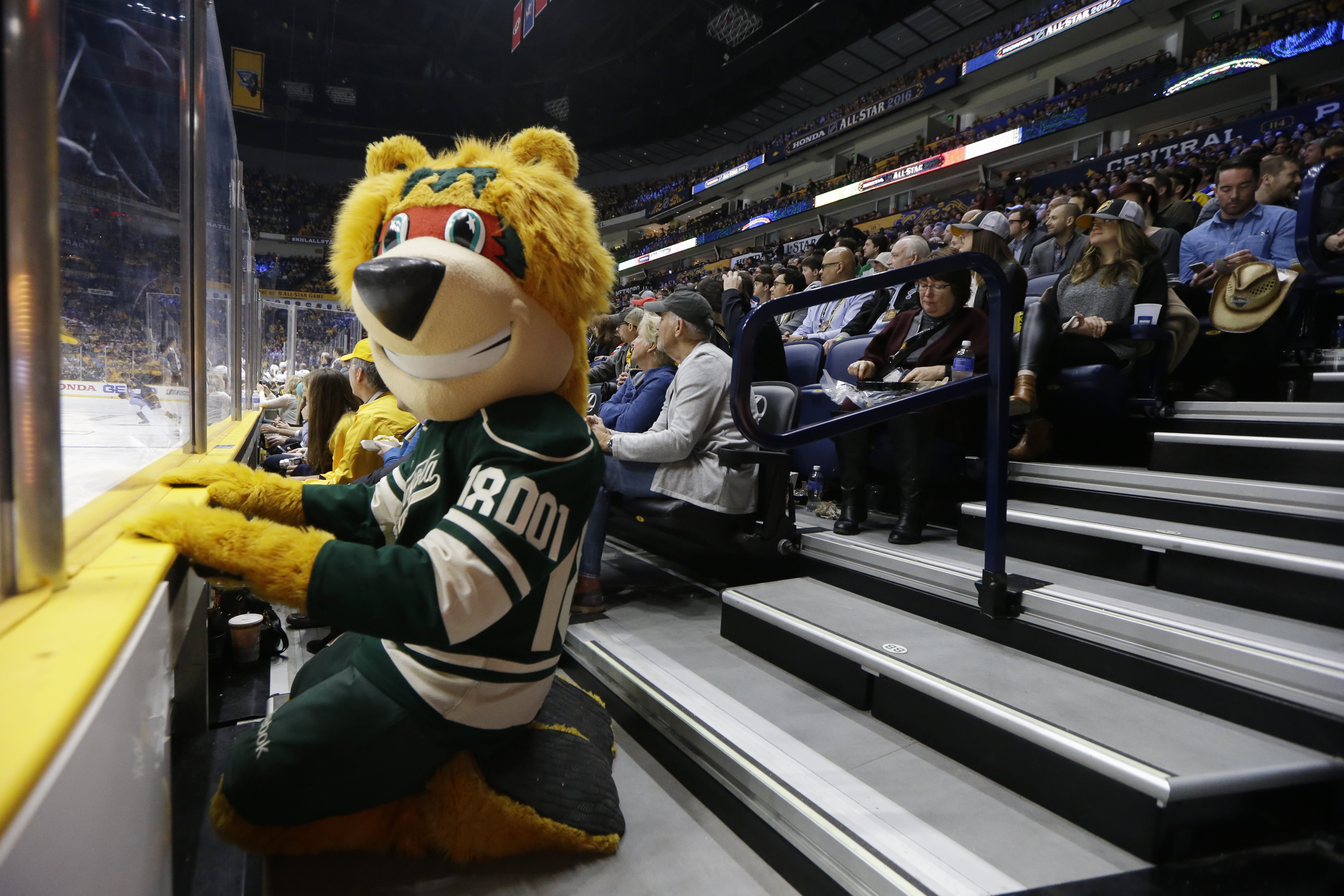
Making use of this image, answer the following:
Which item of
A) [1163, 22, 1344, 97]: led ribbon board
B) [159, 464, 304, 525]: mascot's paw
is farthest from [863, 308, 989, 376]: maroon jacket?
[1163, 22, 1344, 97]: led ribbon board

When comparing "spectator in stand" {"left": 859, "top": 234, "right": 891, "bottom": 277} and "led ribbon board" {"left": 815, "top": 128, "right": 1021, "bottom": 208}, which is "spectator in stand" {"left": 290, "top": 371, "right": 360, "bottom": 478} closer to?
"spectator in stand" {"left": 859, "top": 234, "right": 891, "bottom": 277}

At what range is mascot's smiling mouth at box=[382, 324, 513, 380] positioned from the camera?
45.3 inches

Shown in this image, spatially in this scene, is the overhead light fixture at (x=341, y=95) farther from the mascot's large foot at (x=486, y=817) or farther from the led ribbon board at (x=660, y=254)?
the mascot's large foot at (x=486, y=817)

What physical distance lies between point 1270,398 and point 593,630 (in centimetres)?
304

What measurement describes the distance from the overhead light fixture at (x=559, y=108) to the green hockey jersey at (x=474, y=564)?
23.7 meters

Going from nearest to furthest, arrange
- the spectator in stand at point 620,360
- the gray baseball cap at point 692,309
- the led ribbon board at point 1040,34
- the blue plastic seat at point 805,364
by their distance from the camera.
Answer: the gray baseball cap at point 692,309
the blue plastic seat at point 805,364
the spectator in stand at point 620,360
the led ribbon board at point 1040,34

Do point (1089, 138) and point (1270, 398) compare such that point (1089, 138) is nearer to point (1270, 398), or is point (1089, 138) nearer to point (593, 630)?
point (1270, 398)

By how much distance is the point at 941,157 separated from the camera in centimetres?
1498

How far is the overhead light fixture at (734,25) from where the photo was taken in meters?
15.8

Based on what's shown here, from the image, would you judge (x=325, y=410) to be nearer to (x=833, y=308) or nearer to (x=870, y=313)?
(x=870, y=313)

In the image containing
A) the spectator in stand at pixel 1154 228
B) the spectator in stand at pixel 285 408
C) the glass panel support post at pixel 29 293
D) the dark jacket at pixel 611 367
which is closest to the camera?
the glass panel support post at pixel 29 293

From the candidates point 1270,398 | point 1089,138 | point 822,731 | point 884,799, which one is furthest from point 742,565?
point 1089,138

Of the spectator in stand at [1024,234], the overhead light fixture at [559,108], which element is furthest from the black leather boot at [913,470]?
the overhead light fixture at [559,108]

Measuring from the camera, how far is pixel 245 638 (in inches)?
84.0
